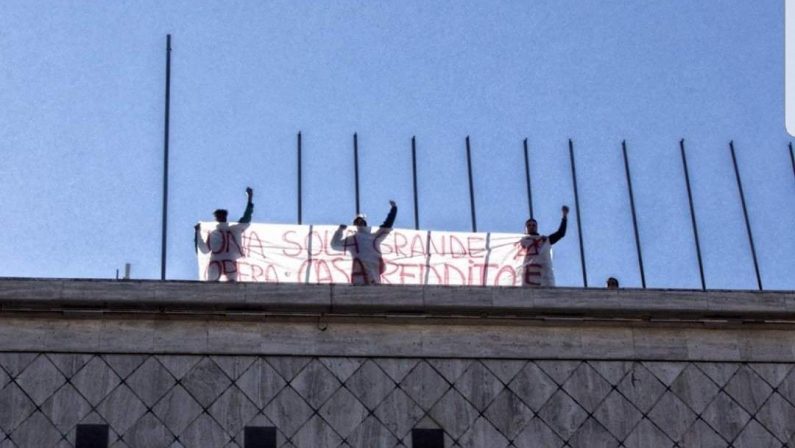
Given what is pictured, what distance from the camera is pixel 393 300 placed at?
17844 millimetres

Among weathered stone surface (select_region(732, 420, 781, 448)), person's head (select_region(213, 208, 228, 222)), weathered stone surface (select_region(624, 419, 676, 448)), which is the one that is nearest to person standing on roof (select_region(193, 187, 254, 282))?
person's head (select_region(213, 208, 228, 222))

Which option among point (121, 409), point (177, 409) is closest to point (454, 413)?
point (177, 409)

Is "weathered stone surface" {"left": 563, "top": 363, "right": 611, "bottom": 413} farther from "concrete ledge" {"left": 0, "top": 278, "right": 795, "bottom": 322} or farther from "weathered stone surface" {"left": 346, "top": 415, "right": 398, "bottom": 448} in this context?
"weathered stone surface" {"left": 346, "top": 415, "right": 398, "bottom": 448}

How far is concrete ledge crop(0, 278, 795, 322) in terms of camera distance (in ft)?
57.1

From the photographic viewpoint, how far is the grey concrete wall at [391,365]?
17.2 meters

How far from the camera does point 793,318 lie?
61.0 ft

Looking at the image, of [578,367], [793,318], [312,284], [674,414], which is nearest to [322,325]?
[312,284]

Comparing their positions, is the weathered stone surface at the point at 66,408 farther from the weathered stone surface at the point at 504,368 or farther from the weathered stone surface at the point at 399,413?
the weathered stone surface at the point at 504,368

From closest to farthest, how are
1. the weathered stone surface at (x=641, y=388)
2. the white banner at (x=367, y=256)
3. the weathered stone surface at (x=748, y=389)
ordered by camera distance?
the weathered stone surface at (x=641, y=388) < the weathered stone surface at (x=748, y=389) < the white banner at (x=367, y=256)

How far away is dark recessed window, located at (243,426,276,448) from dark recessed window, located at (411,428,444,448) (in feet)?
5.37

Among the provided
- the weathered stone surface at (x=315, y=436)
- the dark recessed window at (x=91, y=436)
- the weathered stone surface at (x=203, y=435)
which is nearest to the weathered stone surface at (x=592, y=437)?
the weathered stone surface at (x=315, y=436)

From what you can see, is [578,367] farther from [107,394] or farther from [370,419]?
[107,394]

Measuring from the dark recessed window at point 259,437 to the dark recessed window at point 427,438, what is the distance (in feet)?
5.37

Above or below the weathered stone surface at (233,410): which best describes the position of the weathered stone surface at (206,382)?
above
